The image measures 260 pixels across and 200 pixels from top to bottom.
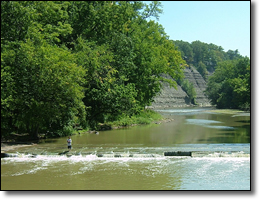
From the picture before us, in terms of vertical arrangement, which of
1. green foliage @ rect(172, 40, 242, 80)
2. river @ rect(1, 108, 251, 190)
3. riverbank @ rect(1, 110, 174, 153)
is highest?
green foliage @ rect(172, 40, 242, 80)

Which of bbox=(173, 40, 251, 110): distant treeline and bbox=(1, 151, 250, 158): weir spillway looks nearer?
bbox=(1, 151, 250, 158): weir spillway

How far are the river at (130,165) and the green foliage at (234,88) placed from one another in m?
51.3

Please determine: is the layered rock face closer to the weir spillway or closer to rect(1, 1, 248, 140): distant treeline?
rect(1, 1, 248, 140): distant treeline

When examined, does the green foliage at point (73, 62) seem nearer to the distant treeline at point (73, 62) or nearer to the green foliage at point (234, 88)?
the distant treeline at point (73, 62)

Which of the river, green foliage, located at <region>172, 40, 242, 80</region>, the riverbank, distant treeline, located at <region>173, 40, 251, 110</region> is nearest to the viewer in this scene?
the river

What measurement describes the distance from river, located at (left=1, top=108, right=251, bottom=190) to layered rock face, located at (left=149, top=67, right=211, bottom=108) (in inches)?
3772

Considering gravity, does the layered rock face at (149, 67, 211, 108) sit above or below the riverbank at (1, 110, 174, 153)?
above

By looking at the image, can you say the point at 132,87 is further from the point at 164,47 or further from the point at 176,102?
the point at 176,102

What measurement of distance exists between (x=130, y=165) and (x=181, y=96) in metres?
131

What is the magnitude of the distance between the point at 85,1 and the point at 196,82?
14422 cm

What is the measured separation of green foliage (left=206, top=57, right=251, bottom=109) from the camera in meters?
76.5

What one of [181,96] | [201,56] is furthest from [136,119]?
[201,56]

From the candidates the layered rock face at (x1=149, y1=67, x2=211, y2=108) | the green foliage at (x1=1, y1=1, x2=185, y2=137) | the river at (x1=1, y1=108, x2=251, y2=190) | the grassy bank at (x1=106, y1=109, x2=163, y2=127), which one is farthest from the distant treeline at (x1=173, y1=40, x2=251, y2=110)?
the river at (x1=1, y1=108, x2=251, y2=190)

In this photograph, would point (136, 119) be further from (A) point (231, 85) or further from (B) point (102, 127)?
(A) point (231, 85)
